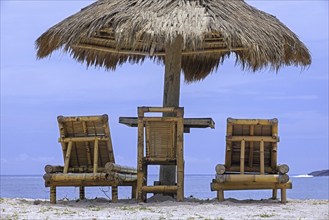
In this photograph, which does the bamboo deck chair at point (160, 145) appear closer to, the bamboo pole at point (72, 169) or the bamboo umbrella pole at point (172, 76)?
the bamboo pole at point (72, 169)

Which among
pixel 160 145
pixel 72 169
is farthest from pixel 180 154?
pixel 72 169

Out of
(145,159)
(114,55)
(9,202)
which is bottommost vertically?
(9,202)

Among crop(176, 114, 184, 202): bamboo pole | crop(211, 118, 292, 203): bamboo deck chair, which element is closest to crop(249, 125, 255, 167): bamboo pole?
crop(211, 118, 292, 203): bamboo deck chair

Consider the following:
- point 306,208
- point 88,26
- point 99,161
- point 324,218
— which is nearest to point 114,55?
point 88,26

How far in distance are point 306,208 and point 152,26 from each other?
248 cm

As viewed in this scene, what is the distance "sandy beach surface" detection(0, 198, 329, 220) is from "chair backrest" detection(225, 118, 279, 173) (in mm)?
385

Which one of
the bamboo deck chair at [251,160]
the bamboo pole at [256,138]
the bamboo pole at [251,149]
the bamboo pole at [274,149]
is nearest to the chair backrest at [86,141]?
the bamboo deck chair at [251,160]

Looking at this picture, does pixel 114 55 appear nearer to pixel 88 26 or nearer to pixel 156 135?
pixel 88 26

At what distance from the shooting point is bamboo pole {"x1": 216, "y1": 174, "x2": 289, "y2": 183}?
24.7ft

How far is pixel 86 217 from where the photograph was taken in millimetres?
6273

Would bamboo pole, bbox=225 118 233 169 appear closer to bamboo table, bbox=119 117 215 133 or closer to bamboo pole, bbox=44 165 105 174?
bamboo table, bbox=119 117 215 133

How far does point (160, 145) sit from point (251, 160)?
1.01 m

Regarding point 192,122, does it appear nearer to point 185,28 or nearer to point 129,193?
point 185,28

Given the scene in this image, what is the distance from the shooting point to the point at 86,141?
7797 mm
